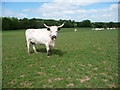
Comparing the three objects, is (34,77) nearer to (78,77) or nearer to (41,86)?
(41,86)

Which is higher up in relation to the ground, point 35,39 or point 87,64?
point 35,39

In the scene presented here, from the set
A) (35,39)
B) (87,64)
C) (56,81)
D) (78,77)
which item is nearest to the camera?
(56,81)

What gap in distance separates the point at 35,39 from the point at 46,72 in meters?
3.81

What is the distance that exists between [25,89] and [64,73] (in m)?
2.15

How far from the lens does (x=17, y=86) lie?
468 cm

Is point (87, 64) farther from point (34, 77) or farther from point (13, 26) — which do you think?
point (13, 26)

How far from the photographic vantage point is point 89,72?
19.1 feet

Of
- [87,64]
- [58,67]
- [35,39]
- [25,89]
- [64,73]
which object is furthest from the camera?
[35,39]

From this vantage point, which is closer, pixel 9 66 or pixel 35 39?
pixel 9 66

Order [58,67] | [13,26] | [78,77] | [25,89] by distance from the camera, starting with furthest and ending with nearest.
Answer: [13,26]
[58,67]
[78,77]
[25,89]

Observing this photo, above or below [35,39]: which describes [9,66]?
below

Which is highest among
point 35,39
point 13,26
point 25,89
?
point 13,26

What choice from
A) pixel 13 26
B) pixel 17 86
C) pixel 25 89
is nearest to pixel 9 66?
pixel 17 86

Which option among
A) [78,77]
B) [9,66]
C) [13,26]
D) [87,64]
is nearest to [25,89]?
[78,77]
